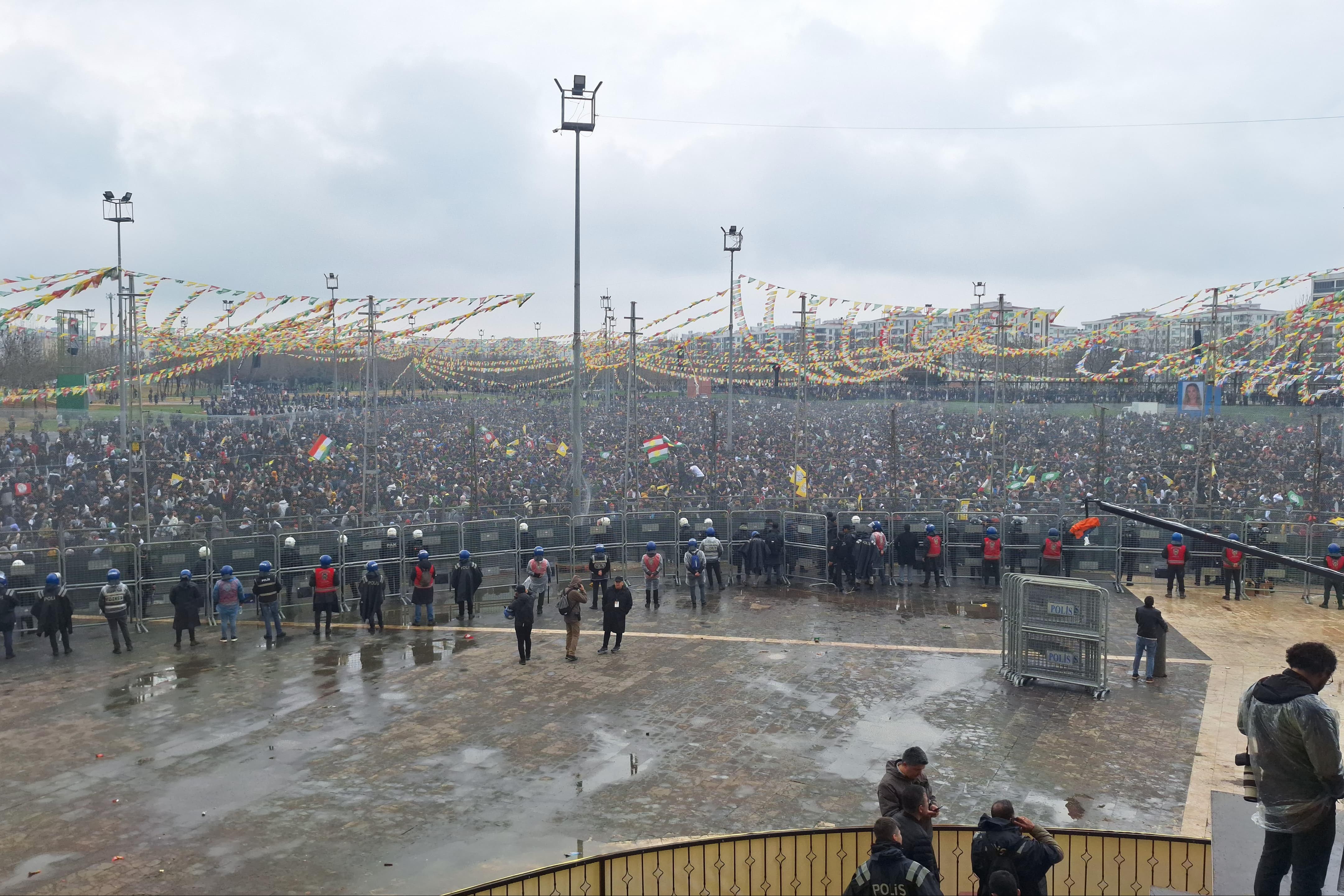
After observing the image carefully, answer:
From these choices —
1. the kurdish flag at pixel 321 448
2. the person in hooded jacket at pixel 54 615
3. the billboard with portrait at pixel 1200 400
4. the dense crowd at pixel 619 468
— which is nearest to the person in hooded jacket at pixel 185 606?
the person in hooded jacket at pixel 54 615

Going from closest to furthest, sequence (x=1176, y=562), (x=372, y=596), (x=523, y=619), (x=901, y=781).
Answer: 1. (x=901, y=781)
2. (x=523, y=619)
3. (x=372, y=596)
4. (x=1176, y=562)

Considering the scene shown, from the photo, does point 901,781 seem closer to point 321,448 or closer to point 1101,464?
point 321,448

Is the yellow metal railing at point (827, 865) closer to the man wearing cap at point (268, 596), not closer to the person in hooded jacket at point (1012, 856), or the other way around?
the person in hooded jacket at point (1012, 856)

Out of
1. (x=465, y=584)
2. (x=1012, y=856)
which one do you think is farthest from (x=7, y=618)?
(x=1012, y=856)

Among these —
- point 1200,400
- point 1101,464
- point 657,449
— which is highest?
point 1200,400

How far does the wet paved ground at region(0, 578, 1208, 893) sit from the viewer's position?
8664mm

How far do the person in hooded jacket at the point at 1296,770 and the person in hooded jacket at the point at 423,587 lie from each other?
13.8m

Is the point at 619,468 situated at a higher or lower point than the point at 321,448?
lower

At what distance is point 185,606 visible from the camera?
1548 centimetres

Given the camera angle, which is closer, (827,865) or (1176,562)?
(827,865)

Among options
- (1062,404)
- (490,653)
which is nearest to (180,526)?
(490,653)

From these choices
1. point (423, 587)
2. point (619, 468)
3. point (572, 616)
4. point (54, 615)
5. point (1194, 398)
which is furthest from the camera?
point (619, 468)

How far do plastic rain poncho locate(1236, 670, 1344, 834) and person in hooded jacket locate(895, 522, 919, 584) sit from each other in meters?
15.3

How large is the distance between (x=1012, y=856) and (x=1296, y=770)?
1566mm
